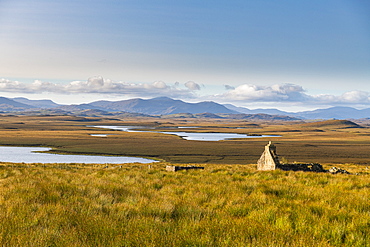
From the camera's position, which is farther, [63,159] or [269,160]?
[63,159]

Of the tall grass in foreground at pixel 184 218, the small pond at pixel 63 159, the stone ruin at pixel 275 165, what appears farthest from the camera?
the small pond at pixel 63 159

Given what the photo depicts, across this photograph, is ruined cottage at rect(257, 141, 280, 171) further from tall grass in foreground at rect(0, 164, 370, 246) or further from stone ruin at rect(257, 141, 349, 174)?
tall grass in foreground at rect(0, 164, 370, 246)

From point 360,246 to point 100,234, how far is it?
472 centimetres

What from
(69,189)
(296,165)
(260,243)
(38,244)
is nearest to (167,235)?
(260,243)

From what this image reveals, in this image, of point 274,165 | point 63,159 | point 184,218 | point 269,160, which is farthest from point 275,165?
point 63,159

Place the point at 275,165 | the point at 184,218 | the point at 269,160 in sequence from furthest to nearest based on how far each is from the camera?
1. the point at 269,160
2. the point at 275,165
3. the point at 184,218

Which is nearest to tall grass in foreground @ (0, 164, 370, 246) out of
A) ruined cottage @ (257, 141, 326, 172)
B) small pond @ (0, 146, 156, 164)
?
ruined cottage @ (257, 141, 326, 172)

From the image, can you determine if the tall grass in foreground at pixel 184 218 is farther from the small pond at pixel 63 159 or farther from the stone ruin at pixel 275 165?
the small pond at pixel 63 159

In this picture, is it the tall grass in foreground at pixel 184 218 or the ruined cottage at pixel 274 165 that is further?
the ruined cottage at pixel 274 165

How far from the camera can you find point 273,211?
7242 mm

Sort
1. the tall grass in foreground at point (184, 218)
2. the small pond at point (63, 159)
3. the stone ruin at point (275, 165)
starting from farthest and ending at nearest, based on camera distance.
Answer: the small pond at point (63, 159)
the stone ruin at point (275, 165)
the tall grass in foreground at point (184, 218)

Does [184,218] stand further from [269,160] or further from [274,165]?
[269,160]

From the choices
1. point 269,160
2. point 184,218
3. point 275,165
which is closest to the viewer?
point 184,218

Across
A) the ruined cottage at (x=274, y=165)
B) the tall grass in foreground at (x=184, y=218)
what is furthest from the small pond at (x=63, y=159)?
the tall grass in foreground at (x=184, y=218)
